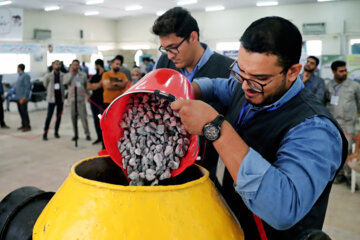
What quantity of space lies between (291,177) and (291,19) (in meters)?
13.8

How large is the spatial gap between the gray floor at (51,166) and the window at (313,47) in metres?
9.14

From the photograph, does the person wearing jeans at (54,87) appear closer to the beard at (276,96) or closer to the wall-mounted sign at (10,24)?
the wall-mounted sign at (10,24)

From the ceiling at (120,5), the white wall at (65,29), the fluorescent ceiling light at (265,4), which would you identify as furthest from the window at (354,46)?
the white wall at (65,29)

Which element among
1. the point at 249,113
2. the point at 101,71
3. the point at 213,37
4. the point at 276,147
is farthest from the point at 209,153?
the point at 213,37

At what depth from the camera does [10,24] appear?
30.4 ft

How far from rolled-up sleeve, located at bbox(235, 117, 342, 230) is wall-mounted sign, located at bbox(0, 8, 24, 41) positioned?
31.6 feet

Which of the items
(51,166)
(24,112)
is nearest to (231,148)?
(51,166)

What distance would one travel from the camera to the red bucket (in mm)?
1252

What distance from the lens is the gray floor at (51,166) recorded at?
3480 mm

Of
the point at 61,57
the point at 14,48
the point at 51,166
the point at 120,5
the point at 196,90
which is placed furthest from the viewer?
the point at 61,57

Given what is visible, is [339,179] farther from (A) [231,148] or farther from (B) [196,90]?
(A) [231,148]

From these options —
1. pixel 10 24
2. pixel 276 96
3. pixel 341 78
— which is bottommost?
pixel 276 96

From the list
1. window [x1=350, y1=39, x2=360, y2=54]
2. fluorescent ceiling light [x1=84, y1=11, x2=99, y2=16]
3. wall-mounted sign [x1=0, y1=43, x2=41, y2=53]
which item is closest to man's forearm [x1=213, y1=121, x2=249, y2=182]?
wall-mounted sign [x1=0, y1=43, x2=41, y2=53]

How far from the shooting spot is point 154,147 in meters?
1.27
